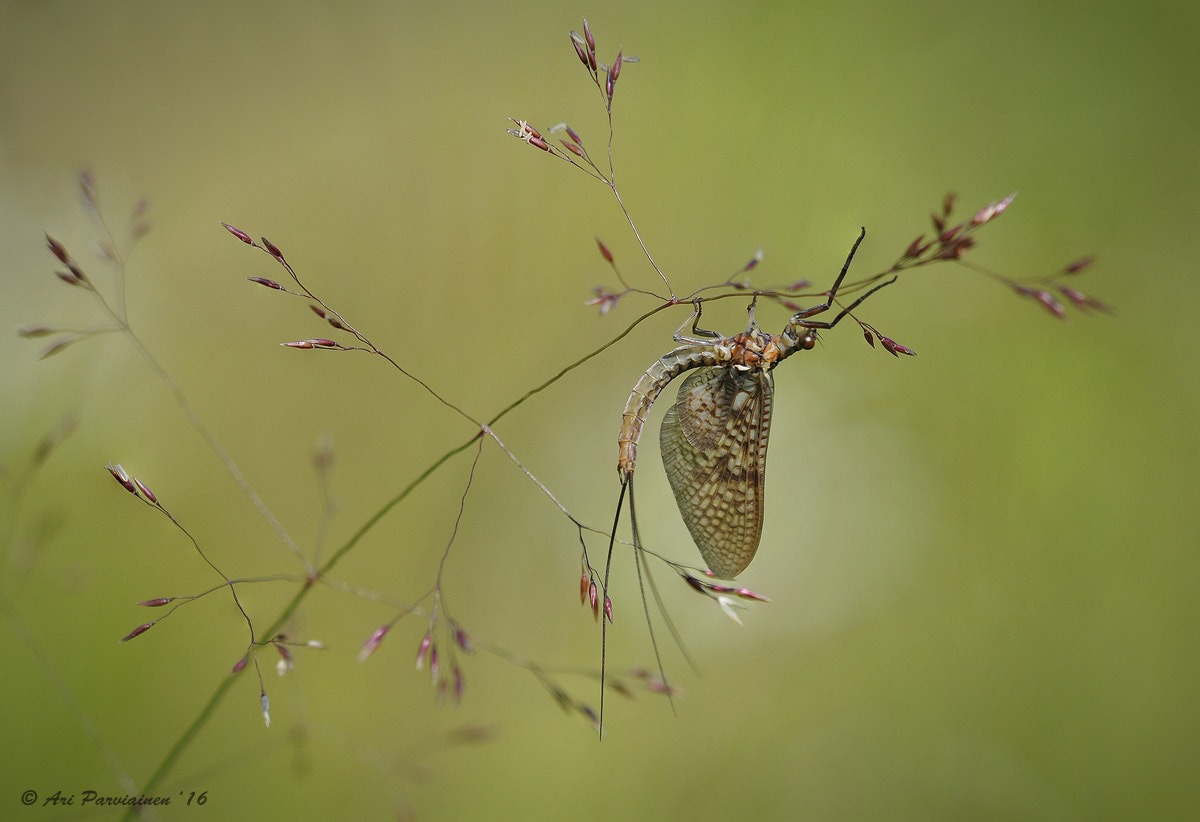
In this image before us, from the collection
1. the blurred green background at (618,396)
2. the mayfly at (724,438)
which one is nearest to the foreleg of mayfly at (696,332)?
the mayfly at (724,438)

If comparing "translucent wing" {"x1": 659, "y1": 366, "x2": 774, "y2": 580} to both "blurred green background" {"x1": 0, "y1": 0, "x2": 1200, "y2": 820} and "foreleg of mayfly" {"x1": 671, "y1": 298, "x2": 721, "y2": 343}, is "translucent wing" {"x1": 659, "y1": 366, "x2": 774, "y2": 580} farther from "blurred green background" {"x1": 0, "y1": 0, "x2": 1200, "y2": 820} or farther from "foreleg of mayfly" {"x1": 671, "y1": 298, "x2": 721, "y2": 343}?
"blurred green background" {"x1": 0, "y1": 0, "x2": 1200, "y2": 820}

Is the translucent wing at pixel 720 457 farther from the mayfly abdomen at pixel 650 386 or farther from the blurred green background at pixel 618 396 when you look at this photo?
the blurred green background at pixel 618 396

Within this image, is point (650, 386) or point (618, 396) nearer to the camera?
point (650, 386)

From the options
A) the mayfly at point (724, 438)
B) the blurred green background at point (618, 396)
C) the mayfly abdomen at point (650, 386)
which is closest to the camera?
the mayfly abdomen at point (650, 386)

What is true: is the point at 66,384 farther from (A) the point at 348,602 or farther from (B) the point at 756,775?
(B) the point at 756,775

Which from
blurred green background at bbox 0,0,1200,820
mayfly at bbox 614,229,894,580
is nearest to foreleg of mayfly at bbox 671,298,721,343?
mayfly at bbox 614,229,894,580

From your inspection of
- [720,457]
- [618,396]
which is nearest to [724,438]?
[720,457]

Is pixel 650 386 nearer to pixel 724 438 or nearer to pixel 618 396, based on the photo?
pixel 724 438
